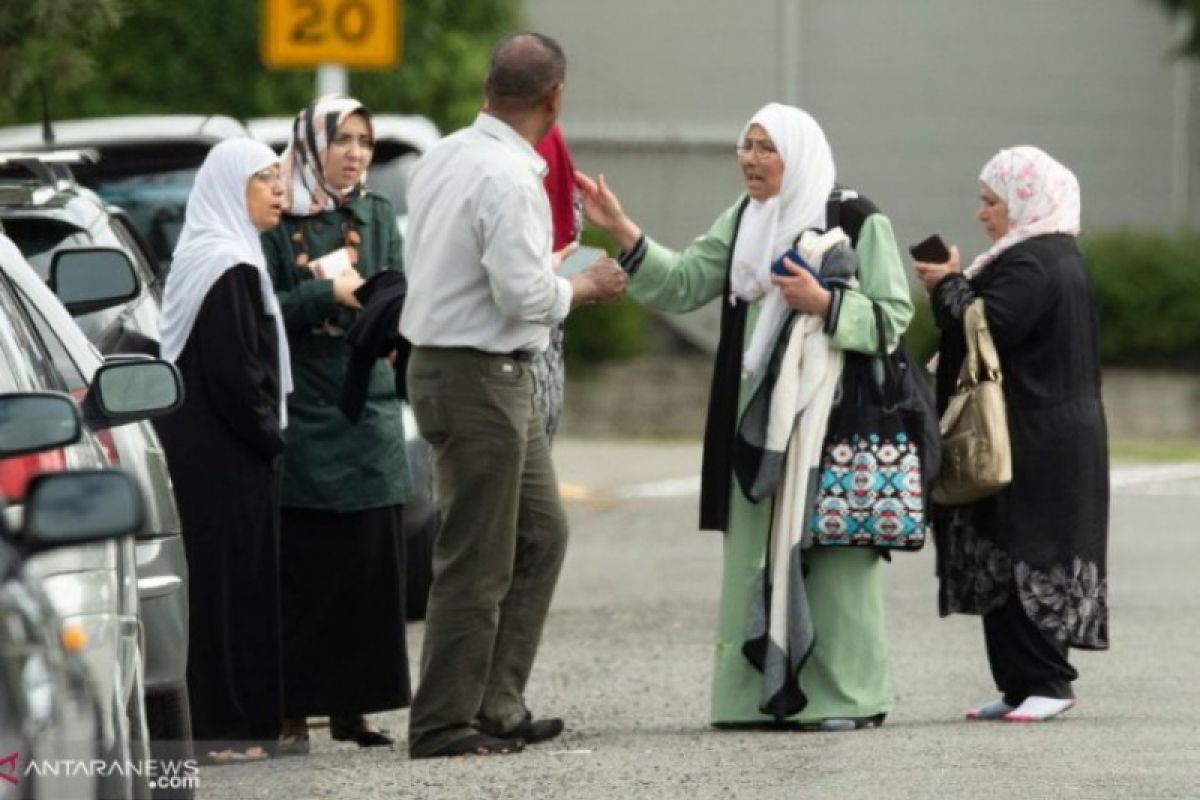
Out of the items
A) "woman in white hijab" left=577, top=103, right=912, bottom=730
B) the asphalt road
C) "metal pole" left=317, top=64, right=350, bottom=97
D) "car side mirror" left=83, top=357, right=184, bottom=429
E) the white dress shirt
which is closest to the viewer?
"car side mirror" left=83, top=357, right=184, bottom=429

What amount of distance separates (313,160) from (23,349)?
280cm

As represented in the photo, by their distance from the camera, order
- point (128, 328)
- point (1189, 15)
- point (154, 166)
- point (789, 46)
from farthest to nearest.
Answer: point (789, 46)
point (1189, 15)
point (154, 166)
point (128, 328)

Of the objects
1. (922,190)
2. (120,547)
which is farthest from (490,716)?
(922,190)

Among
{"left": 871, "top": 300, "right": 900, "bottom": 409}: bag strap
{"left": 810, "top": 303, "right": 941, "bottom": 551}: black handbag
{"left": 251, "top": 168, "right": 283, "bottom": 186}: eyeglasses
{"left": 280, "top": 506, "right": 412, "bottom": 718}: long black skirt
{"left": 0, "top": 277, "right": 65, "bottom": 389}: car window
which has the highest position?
{"left": 251, "top": 168, "right": 283, "bottom": 186}: eyeglasses

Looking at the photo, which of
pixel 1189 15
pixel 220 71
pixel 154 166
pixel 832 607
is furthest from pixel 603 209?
pixel 1189 15

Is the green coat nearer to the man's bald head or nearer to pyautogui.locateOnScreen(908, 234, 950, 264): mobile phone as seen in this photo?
the man's bald head

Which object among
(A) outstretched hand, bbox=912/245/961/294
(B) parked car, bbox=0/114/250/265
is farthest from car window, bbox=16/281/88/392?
(B) parked car, bbox=0/114/250/265

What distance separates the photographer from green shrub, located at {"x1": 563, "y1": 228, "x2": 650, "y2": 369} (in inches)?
880

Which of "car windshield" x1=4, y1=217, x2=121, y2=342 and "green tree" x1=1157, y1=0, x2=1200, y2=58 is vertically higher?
"car windshield" x1=4, y1=217, x2=121, y2=342

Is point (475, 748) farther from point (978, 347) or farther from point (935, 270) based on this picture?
point (935, 270)

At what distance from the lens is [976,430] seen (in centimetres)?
910

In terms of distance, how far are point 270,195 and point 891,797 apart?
101 inches

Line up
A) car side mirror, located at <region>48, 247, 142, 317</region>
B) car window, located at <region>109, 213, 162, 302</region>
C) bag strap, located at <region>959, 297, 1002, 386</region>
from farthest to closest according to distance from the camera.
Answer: car window, located at <region>109, 213, 162, 302</region>
bag strap, located at <region>959, 297, 1002, 386</region>
car side mirror, located at <region>48, 247, 142, 317</region>

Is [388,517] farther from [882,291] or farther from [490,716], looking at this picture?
[882,291]
